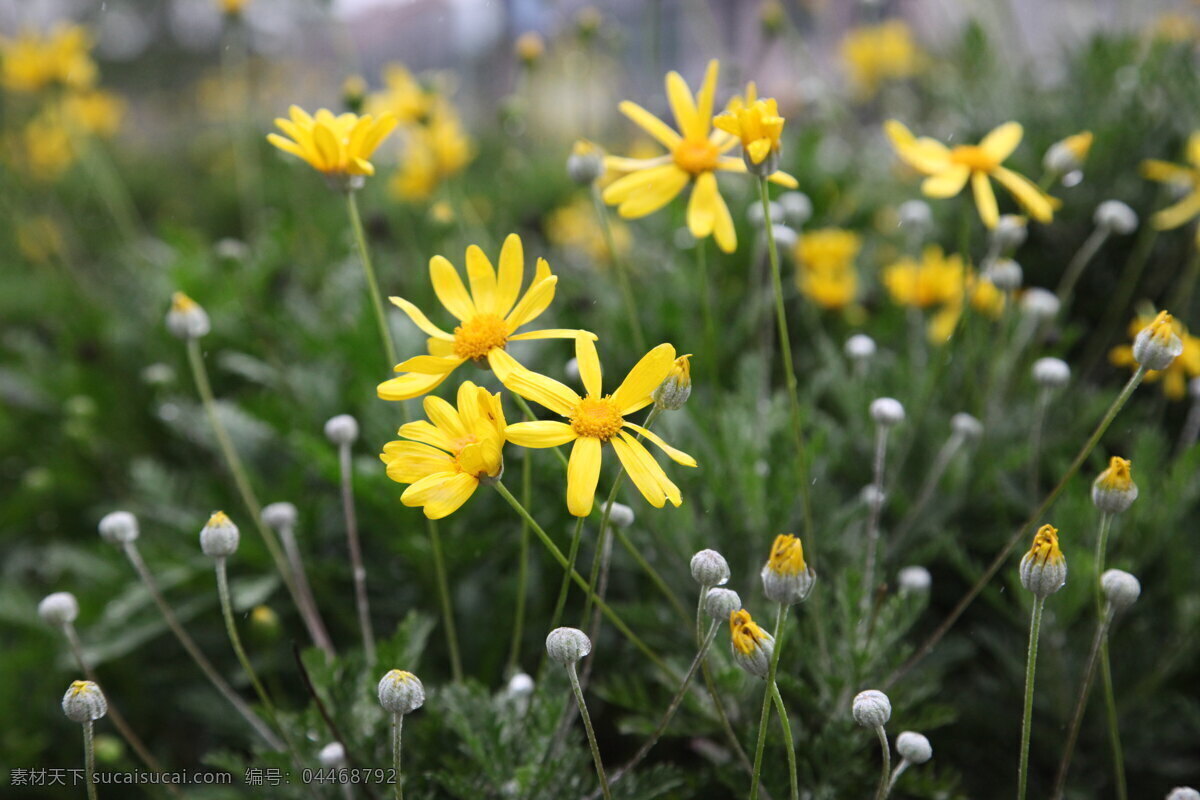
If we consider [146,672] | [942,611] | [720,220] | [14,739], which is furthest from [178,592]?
[942,611]

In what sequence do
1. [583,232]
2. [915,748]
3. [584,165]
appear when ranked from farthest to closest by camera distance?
[583,232] < [584,165] < [915,748]

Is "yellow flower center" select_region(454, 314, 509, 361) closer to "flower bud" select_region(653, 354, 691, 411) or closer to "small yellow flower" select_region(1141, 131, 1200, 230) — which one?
"flower bud" select_region(653, 354, 691, 411)

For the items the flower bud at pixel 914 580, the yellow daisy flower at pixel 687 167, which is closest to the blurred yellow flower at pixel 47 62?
the yellow daisy flower at pixel 687 167

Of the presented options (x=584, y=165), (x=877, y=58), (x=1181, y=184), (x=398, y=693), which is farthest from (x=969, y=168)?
(x=877, y=58)

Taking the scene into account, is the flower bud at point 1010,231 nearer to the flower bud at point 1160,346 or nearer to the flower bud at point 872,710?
the flower bud at point 1160,346

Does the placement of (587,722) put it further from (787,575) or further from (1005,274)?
(1005,274)

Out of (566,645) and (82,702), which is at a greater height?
(566,645)

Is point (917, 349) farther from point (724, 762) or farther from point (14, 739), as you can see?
point (14, 739)
